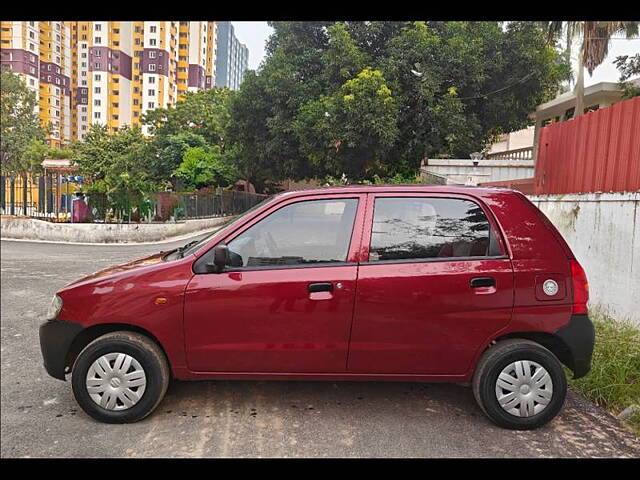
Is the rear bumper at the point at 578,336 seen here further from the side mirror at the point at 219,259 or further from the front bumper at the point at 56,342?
the front bumper at the point at 56,342

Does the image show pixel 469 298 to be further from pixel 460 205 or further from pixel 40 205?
pixel 40 205

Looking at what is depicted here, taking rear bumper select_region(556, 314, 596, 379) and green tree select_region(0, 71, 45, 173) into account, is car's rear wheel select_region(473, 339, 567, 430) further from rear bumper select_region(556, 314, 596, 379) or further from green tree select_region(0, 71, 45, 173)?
green tree select_region(0, 71, 45, 173)

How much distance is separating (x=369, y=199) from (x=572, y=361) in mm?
1836

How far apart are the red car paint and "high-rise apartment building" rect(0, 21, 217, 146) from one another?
157 cm

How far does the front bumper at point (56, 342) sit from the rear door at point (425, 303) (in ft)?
6.35

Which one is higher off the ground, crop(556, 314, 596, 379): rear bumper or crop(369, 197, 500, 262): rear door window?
crop(369, 197, 500, 262): rear door window

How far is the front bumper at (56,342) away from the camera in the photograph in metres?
3.21

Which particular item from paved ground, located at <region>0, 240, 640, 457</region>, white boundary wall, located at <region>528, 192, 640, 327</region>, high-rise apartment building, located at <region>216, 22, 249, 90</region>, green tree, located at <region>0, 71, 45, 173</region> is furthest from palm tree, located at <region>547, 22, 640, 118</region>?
green tree, located at <region>0, 71, 45, 173</region>

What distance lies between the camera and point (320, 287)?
3.18 meters

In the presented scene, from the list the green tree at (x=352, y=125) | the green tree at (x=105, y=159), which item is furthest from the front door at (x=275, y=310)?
the green tree at (x=352, y=125)

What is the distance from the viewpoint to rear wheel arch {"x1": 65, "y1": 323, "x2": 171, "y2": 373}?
10.6ft

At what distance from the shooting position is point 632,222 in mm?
4914
